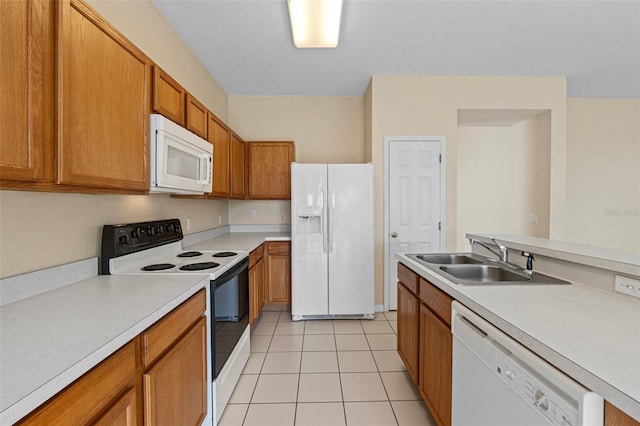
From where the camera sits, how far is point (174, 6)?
2.26m

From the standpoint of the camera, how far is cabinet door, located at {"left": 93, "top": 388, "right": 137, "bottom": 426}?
837mm

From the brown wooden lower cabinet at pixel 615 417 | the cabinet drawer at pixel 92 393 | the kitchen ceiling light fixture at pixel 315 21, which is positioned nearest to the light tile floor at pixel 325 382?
the cabinet drawer at pixel 92 393

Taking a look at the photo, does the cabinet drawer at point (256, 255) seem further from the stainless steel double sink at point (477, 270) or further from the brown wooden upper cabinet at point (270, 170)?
the stainless steel double sink at point (477, 270)

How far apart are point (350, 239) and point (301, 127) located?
6.00ft

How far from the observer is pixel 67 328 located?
3.08 feet

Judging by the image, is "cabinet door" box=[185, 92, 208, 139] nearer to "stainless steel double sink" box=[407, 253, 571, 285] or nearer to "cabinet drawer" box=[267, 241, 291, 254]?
"cabinet drawer" box=[267, 241, 291, 254]

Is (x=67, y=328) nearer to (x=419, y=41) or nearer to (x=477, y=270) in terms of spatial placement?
(x=477, y=270)

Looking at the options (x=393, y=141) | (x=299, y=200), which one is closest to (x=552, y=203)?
(x=393, y=141)

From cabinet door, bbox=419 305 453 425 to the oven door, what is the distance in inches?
47.8

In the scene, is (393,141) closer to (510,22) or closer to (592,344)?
(510,22)

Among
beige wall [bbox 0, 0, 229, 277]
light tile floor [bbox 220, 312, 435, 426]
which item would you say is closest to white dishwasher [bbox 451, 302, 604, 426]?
light tile floor [bbox 220, 312, 435, 426]

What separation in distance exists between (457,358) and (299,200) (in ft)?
7.50

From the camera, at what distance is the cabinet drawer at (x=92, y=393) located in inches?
26.0

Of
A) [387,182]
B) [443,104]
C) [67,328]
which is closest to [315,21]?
[387,182]
